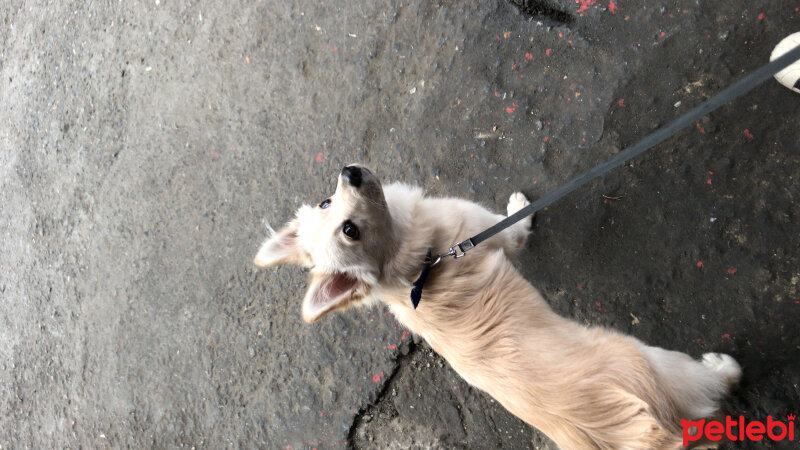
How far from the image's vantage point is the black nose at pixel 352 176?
244 centimetres

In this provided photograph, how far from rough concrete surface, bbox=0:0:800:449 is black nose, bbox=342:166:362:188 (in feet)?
4.37

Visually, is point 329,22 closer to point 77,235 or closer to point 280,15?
point 280,15

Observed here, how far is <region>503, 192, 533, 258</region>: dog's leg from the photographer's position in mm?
2953

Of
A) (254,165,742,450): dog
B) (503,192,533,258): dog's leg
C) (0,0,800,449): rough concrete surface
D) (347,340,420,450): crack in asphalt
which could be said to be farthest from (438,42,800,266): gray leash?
(347,340,420,450): crack in asphalt

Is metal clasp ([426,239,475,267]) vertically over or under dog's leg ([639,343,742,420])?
under

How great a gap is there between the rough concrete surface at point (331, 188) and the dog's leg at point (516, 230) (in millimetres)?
123

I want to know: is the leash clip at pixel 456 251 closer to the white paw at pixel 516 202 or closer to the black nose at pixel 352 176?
the black nose at pixel 352 176

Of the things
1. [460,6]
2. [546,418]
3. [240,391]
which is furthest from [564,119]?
[240,391]

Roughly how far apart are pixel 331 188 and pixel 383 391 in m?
A: 1.80

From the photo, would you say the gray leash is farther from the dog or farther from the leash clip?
the dog

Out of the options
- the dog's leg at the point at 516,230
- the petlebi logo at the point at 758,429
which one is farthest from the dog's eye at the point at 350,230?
the petlebi logo at the point at 758,429

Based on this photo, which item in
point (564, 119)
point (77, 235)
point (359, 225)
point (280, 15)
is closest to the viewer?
point (359, 225)

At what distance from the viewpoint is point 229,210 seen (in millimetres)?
4367

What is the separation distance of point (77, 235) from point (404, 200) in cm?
417
